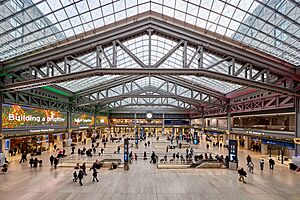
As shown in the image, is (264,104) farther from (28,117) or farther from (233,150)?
(28,117)

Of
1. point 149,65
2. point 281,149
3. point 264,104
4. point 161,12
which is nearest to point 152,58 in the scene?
point 161,12

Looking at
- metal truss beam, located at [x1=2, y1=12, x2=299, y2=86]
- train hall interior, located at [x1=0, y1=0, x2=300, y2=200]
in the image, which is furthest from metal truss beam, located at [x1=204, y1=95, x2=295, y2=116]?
metal truss beam, located at [x1=2, y1=12, x2=299, y2=86]

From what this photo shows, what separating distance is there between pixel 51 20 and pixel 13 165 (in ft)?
52.8

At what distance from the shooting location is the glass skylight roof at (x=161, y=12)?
16.7 m

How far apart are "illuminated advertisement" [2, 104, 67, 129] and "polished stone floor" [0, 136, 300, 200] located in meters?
5.37

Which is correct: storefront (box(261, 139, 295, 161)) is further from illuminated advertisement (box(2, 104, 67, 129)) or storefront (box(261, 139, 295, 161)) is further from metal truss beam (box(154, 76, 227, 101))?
illuminated advertisement (box(2, 104, 67, 129))

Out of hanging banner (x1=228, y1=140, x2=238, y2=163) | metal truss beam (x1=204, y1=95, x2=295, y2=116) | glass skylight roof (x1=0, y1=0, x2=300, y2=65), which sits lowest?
hanging banner (x1=228, y1=140, x2=238, y2=163)

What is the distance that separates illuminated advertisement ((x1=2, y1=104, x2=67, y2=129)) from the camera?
975 inches

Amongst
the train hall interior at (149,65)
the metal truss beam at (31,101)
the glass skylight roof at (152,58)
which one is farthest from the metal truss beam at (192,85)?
the metal truss beam at (31,101)

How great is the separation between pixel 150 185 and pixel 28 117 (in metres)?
20.2

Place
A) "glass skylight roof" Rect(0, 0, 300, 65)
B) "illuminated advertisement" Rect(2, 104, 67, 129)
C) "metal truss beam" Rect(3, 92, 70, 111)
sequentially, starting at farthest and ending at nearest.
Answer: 1. "metal truss beam" Rect(3, 92, 70, 111)
2. "illuminated advertisement" Rect(2, 104, 67, 129)
3. "glass skylight roof" Rect(0, 0, 300, 65)

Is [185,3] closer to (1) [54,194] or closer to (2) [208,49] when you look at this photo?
(2) [208,49]

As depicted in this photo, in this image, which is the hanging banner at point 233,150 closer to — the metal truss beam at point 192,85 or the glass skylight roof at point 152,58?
the glass skylight roof at point 152,58

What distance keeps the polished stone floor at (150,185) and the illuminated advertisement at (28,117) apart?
5.37 m
